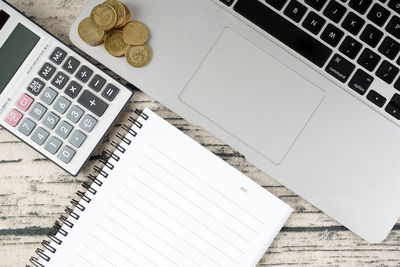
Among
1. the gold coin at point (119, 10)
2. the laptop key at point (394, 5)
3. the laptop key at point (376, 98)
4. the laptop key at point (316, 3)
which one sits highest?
the laptop key at point (394, 5)

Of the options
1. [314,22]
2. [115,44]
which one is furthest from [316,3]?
[115,44]

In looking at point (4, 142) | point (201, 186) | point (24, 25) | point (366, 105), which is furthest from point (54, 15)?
point (366, 105)

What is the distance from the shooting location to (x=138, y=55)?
1.64 ft

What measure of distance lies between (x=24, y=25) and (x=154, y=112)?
17cm

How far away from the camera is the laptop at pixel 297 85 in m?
0.50

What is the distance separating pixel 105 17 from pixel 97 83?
0.24 ft

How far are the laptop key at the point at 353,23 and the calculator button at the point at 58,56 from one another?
312mm

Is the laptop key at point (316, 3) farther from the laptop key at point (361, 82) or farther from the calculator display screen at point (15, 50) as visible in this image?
the calculator display screen at point (15, 50)

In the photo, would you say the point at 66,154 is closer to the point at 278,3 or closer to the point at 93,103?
the point at 93,103

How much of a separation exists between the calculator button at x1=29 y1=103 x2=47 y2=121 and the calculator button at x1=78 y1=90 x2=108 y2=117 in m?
0.04

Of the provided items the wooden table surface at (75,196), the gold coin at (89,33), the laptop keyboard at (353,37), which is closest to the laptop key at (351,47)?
the laptop keyboard at (353,37)

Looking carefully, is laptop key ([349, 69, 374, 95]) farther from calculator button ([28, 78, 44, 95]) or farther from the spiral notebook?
calculator button ([28, 78, 44, 95])

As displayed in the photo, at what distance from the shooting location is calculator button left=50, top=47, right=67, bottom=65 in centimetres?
50

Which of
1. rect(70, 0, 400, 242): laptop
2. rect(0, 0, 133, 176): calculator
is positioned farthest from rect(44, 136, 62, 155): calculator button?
rect(70, 0, 400, 242): laptop
